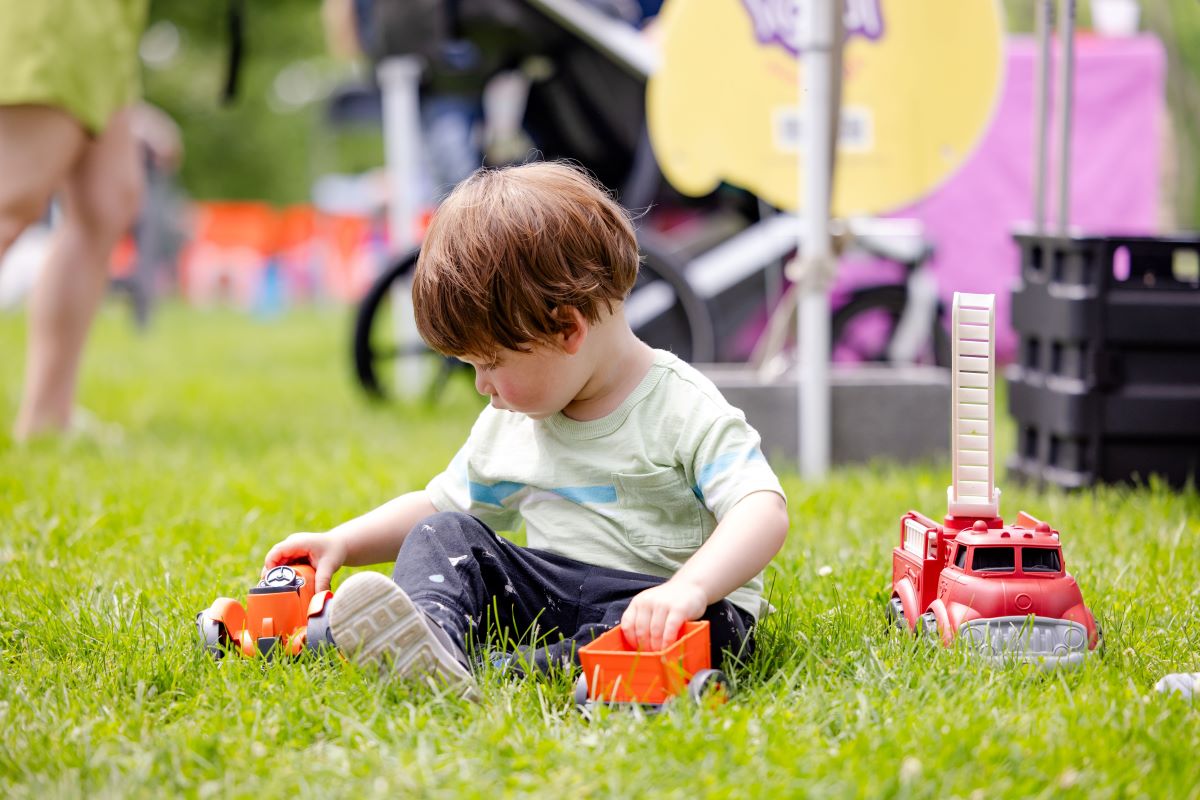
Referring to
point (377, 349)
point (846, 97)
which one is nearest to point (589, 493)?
point (846, 97)

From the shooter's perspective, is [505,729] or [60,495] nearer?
[505,729]

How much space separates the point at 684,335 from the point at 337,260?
13226 millimetres

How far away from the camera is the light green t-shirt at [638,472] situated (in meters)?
1.76

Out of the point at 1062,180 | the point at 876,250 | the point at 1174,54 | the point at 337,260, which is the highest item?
the point at 1174,54

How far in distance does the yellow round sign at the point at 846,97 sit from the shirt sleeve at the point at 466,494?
5.61 feet

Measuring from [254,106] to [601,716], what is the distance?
24849 mm

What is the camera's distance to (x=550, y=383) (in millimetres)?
1742

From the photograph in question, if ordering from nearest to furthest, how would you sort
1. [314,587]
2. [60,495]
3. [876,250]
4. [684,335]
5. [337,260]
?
[314,587] < [60,495] < [684,335] < [876,250] < [337,260]

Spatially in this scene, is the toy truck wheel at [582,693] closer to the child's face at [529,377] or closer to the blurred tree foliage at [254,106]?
the child's face at [529,377]

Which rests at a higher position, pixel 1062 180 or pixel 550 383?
pixel 1062 180

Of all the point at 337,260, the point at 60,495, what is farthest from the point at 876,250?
the point at 337,260

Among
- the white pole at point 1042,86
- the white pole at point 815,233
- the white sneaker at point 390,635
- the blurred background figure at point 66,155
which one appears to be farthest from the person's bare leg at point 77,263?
the white sneaker at point 390,635

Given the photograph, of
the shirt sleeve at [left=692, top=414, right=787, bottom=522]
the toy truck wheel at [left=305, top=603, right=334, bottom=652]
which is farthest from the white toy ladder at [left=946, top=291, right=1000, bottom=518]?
the toy truck wheel at [left=305, top=603, right=334, bottom=652]

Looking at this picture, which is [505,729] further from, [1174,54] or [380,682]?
[1174,54]
